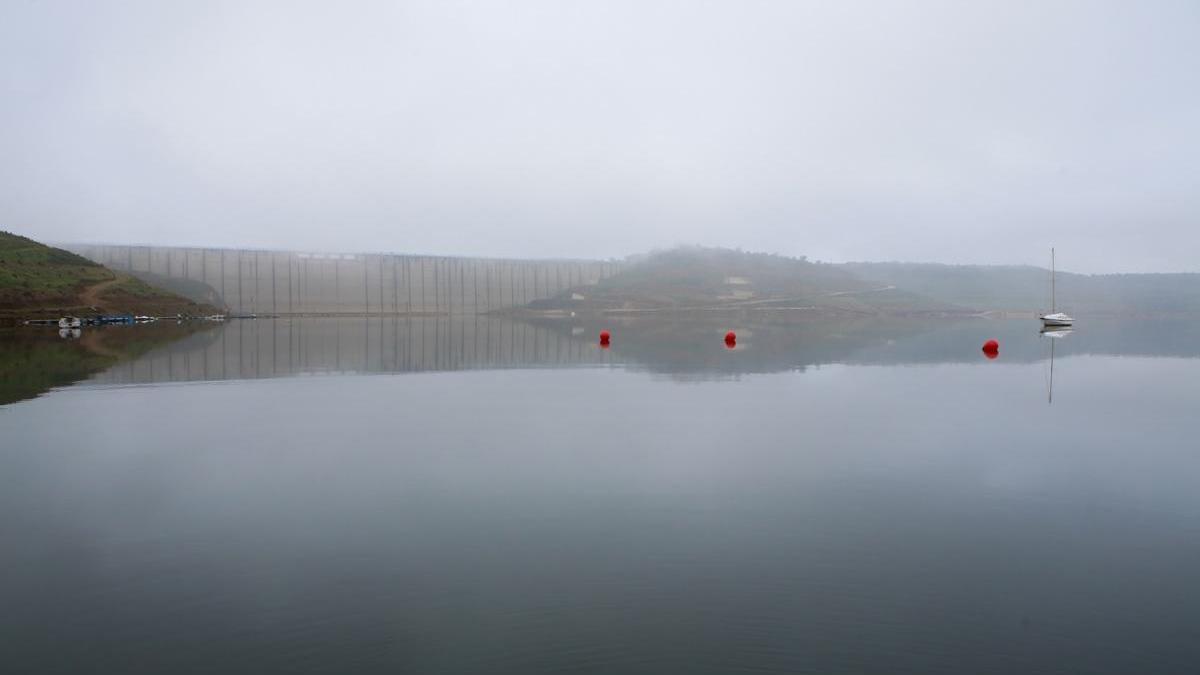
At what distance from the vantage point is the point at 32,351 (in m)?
33.0

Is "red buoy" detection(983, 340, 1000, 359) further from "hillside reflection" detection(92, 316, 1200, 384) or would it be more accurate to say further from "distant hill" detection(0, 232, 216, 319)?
"distant hill" detection(0, 232, 216, 319)

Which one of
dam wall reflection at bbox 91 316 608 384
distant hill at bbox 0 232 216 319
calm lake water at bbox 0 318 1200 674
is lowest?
calm lake water at bbox 0 318 1200 674

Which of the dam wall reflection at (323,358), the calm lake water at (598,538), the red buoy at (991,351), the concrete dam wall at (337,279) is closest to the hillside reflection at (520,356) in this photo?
the dam wall reflection at (323,358)

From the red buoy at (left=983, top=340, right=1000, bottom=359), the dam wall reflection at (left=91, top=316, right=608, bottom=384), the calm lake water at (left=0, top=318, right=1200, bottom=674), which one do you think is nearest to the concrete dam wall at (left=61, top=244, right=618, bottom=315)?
the dam wall reflection at (left=91, top=316, right=608, bottom=384)

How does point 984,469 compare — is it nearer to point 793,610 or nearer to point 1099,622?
point 1099,622

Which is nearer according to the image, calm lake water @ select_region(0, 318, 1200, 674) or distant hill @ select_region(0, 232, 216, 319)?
calm lake water @ select_region(0, 318, 1200, 674)

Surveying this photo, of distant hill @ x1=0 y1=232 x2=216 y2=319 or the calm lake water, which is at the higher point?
distant hill @ x1=0 y1=232 x2=216 y2=319

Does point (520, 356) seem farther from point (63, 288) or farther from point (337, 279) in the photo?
point (337, 279)

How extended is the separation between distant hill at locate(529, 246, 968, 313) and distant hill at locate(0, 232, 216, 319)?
64.0 m

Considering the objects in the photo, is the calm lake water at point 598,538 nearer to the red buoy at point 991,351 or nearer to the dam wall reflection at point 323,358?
the dam wall reflection at point 323,358

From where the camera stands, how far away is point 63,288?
75.9 meters

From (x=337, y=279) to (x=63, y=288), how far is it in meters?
46.2

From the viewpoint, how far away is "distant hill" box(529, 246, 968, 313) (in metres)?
133

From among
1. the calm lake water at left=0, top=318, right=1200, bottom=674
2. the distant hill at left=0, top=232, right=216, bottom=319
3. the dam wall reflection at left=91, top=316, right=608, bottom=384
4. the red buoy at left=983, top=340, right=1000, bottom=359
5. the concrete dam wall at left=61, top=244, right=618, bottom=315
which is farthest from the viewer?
the concrete dam wall at left=61, top=244, right=618, bottom=315
